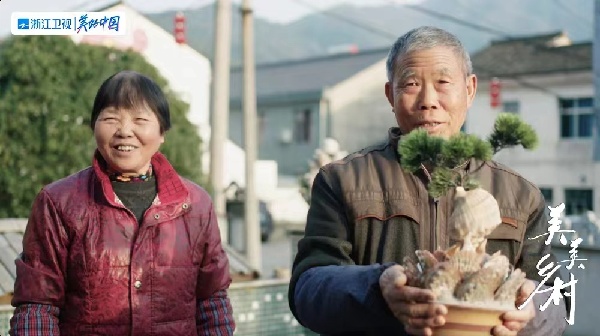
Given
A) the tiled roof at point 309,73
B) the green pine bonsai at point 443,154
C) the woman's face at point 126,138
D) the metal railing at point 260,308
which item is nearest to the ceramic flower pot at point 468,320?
the green pine bonsai at point 443,154

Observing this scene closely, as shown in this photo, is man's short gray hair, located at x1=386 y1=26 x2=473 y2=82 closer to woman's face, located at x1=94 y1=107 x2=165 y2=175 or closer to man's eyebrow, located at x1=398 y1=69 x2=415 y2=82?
man's eyebrow, located at x1=398 y1=69 x2=415 y2=82

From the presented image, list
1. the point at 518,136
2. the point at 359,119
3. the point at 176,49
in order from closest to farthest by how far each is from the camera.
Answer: the point at 518,136
the point at 176,49
the point at 359,119

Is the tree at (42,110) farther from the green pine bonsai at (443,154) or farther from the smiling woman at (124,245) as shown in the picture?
the green pine bonsai at (443,154)

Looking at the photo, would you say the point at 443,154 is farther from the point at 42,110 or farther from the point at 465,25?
the point at 465,25

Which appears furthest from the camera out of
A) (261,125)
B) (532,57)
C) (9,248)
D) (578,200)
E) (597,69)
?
(261,125)

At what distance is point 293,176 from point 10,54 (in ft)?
75.7

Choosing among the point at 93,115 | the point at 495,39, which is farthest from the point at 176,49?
the point at 93,115

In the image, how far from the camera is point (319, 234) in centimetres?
215

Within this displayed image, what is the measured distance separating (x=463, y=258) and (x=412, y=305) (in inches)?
6.0

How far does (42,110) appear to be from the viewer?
1478 centimetres

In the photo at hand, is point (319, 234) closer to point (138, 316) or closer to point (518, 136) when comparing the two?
point (518, 136)

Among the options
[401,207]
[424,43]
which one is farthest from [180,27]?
[401,207]

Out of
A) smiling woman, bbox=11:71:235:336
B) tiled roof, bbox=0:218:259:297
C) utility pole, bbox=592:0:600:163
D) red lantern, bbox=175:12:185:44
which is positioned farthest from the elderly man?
red lantern, bbox=175:12:185:44

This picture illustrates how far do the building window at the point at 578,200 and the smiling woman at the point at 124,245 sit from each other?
81.7ft
